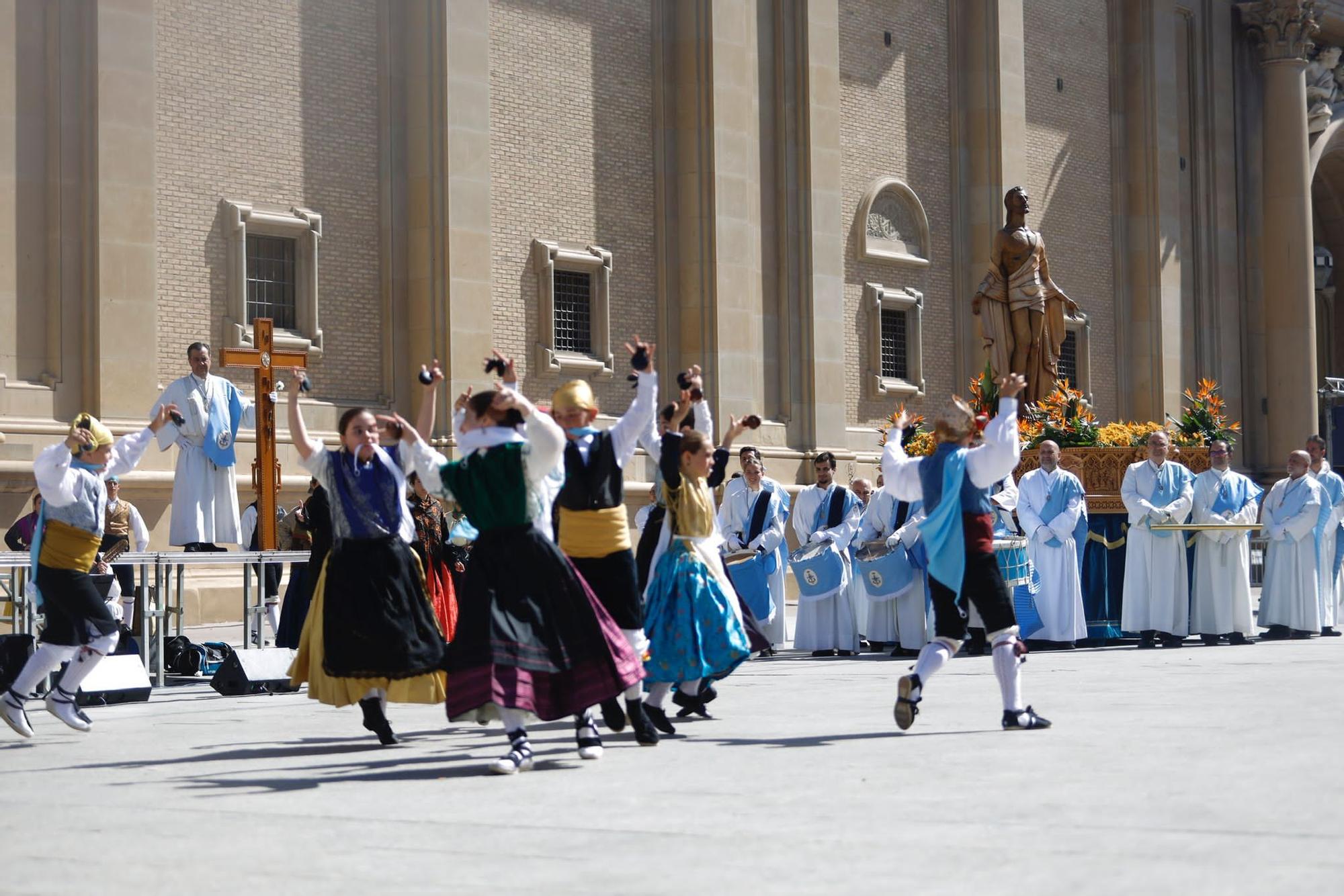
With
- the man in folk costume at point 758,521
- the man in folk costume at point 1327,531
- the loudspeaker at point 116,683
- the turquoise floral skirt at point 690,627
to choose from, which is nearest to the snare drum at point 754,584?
the man in folk costume at point 758,521

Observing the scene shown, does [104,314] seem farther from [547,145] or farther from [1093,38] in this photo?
[1093,38]

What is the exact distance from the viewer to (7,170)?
18.2 metres

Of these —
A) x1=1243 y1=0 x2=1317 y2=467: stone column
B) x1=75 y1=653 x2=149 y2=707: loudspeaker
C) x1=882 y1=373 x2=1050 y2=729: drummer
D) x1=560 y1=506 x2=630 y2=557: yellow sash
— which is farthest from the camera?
x1=1243 y1=0 x2=1317 y2=467: stone column

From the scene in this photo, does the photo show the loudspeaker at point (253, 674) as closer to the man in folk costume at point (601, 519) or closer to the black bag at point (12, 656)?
the black bag at point (12, 656)

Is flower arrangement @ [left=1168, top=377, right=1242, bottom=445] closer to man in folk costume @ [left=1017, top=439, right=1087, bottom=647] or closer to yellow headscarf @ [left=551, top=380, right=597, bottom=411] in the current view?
man in folk costume @ [left=1017, top=439, right=1087, bottom=647]

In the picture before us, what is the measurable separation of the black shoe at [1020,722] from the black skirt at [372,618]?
2.78 metres

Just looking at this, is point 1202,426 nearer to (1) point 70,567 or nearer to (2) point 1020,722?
(2) point 1020,722

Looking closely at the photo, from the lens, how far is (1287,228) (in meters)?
34.7

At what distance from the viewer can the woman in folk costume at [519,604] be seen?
8039 millimetres

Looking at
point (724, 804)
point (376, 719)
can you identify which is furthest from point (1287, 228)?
point (724, 804)

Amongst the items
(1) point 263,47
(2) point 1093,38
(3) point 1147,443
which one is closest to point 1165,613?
(3) point 1147,443

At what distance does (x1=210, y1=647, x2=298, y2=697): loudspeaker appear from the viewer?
12.6 meters

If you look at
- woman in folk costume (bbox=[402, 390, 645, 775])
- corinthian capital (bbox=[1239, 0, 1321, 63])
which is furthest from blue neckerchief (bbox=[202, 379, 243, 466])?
corinthian capital (bbox=[1239, 0, 1321, 63])

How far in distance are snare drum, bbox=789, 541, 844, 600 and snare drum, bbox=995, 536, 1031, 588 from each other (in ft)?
5.21
